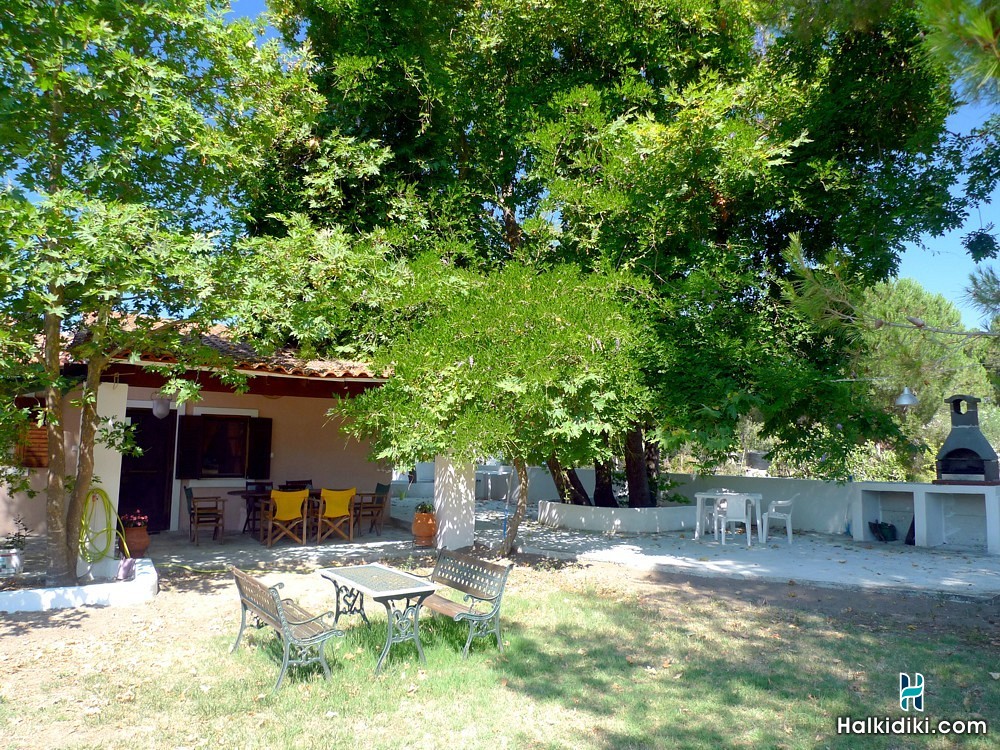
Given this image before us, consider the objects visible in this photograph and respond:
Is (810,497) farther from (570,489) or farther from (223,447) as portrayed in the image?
(223,447)

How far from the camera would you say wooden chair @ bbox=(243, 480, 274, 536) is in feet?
37.1

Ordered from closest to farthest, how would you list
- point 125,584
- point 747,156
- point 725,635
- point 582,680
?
point 582,680, point 725,635, point 125,584, point 747,156

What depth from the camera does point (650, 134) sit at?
9.84 meters

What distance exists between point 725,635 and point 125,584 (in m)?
5.83

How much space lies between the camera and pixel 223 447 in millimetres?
11852

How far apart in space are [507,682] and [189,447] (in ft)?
28.0

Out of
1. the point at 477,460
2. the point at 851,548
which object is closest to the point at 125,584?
the point at 477,460

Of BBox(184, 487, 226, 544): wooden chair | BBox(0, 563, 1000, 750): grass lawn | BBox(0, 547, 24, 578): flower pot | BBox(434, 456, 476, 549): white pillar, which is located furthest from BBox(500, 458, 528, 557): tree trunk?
BBox(0, 547, 24, 578): flower pot

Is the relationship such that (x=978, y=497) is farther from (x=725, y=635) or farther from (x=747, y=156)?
(x=725, y=635)

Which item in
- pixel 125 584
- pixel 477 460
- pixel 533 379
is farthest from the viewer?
pixel 477 460

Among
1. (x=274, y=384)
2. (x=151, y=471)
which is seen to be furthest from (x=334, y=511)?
(x=151, y=471)

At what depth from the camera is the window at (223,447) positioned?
11562mm

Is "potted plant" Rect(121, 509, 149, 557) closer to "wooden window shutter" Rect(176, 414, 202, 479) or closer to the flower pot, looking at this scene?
the flower pot

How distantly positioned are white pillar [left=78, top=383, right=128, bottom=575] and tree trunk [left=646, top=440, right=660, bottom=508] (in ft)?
32.3
